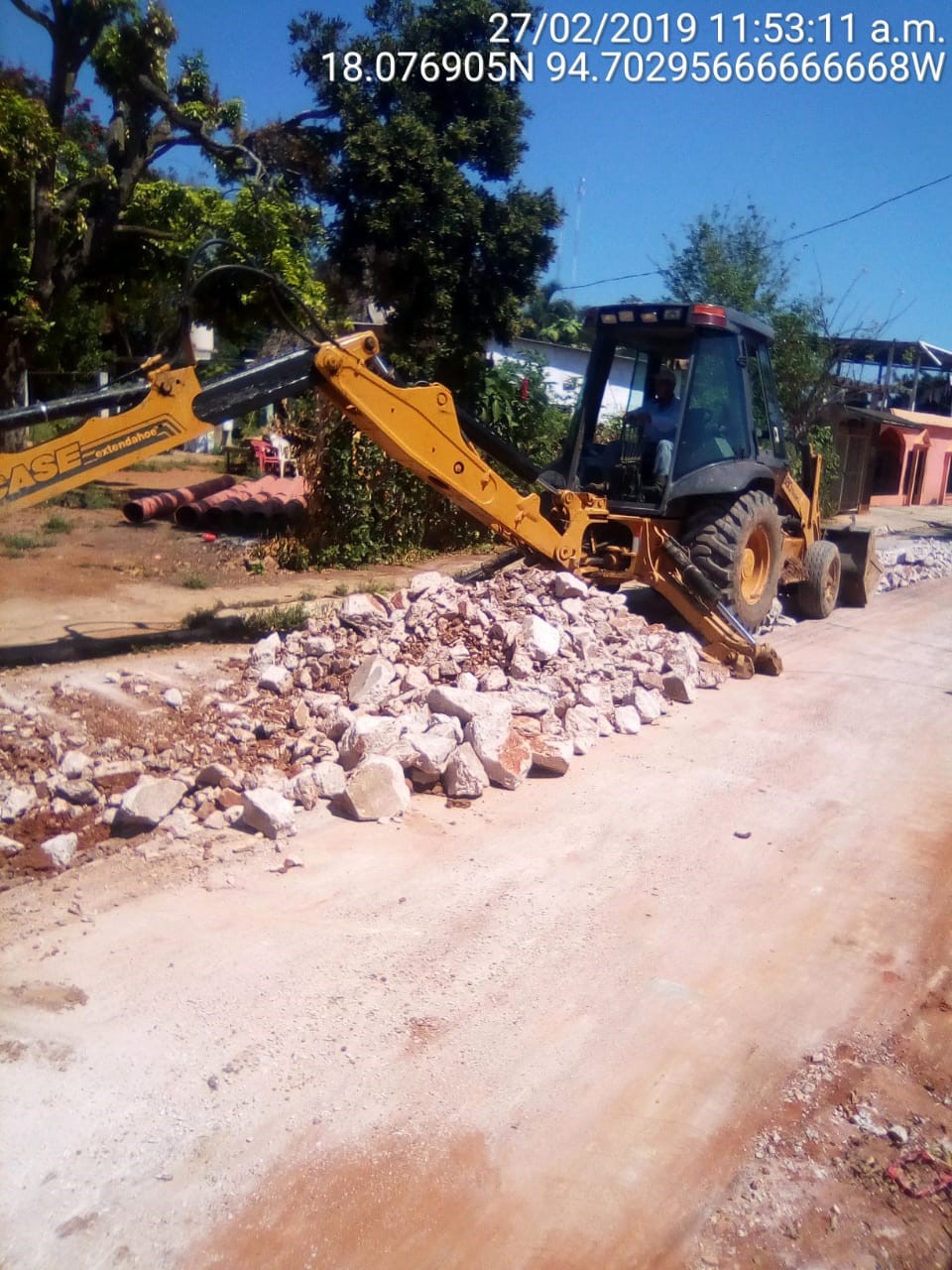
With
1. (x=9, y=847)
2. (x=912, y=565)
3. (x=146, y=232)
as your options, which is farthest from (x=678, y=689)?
(x=146, y=232)

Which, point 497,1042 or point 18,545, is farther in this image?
point 18,545

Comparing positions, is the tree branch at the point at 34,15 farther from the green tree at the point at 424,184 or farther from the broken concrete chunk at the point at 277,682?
the broken concrete chunk at the point at 277,682

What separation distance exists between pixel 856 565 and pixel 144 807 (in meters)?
9.22

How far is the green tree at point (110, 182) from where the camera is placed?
14.9 m

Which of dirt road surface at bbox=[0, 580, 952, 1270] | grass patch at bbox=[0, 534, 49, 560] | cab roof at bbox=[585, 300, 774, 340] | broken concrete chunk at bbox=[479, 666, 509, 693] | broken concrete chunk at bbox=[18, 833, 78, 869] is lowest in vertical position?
dirt road surface at bbox=[0, 580, 952, 1270]

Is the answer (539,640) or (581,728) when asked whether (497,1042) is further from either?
(539,640)

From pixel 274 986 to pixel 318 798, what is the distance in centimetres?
165

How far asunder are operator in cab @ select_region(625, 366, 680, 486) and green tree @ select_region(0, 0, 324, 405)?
7.50 meters

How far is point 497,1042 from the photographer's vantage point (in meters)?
3.82

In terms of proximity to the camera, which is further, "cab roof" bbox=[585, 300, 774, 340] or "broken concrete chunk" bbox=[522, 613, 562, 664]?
"cab roof" bbox=[585, 300, 774, 340]

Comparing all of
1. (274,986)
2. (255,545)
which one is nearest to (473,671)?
(274,986)

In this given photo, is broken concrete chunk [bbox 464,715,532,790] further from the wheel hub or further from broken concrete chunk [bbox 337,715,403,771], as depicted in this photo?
the wheel hub

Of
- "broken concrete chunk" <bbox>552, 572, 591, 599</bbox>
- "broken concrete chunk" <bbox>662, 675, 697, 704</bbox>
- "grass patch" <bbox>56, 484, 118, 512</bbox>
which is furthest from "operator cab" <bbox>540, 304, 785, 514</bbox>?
"grass patch" <bbox>56, 484, 118, 512</bbox>

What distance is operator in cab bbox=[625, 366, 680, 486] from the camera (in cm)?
890
